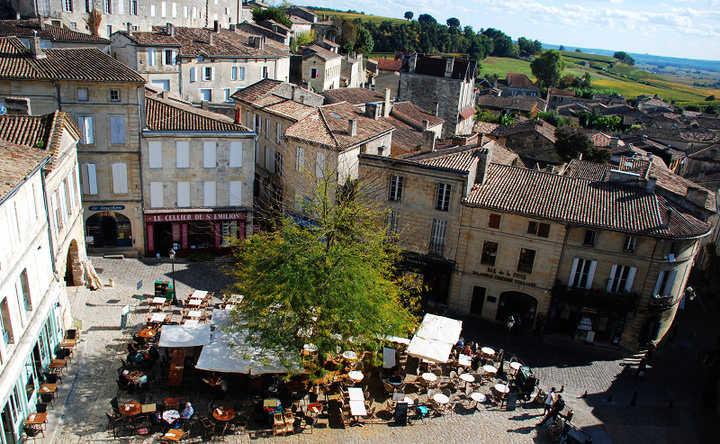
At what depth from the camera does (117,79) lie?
31.3 m

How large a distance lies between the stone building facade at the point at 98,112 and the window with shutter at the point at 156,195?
0.70m

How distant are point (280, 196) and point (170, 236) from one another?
7.59 m

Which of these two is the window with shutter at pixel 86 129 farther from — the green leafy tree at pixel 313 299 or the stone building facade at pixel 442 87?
the stone building facade at pixel 442 87

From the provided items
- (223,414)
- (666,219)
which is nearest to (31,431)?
(223,414)

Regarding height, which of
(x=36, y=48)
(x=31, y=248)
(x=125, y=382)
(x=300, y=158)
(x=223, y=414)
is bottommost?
(x=223, y=414)

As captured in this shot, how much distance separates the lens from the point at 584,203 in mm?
30375

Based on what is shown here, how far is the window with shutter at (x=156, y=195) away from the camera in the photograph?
33594 mm

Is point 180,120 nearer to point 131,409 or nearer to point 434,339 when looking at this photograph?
point 131,409

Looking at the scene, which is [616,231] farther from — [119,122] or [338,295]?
[119,122]

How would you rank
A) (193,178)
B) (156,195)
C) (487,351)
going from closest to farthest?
(487,351) → (156,195) → (193,178)

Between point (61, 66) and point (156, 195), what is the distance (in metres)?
8.60

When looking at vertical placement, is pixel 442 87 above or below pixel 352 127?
below

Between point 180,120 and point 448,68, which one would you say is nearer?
point 180,120

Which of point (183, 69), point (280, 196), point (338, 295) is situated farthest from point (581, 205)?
point (183, 69)
